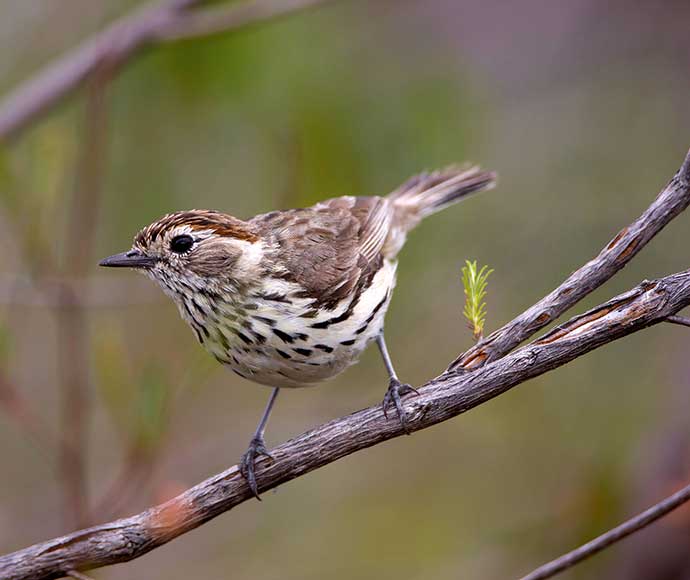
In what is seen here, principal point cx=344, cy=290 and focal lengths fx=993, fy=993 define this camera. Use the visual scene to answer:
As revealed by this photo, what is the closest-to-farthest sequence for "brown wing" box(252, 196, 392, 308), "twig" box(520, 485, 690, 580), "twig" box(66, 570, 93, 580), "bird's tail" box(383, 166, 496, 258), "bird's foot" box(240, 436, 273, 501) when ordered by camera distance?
1. "twig" box(520, 485, 690, 580)
2. "twig" box(66, 570, 93, 580)
3. "bird's foot" box(240, 436, 273, 501)
4. "brown wing" box(252, 196, 392, 308)
5. "bird's tail" box(383, 166, 496, 258)

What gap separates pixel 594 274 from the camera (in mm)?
4156

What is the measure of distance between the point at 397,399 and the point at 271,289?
135 cm

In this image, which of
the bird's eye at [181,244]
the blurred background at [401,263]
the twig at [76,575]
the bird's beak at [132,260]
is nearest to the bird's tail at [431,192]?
the blurred background at [401,263]

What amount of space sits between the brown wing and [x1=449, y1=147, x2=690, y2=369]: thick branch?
147 cm

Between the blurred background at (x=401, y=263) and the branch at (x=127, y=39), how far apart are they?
39 cm

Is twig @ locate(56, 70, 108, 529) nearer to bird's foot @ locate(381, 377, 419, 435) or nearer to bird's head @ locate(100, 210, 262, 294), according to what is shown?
bird's head @ locate(100, 210, 262, 294)

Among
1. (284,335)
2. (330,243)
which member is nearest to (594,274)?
(284,335)

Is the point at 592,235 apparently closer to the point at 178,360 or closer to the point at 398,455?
the point at 398,455

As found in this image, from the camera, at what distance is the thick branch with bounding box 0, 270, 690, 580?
3.92 metres

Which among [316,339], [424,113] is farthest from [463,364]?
[424,113]

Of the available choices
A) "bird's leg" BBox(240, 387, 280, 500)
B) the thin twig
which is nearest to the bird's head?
"bird's leg" BBox(240, 387, 280, 500)

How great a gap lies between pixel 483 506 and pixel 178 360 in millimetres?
2926

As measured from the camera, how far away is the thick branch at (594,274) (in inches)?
156

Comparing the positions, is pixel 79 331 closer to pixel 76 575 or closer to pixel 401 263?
pixel 76 575
